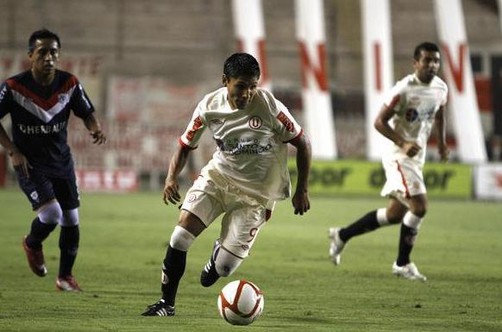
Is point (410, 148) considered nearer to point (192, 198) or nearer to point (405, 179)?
point (405, 179)

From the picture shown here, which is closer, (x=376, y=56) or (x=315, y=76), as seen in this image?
(x=376, y=56)

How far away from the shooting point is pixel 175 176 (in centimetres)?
862

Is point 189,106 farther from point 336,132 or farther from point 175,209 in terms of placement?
point 175,209

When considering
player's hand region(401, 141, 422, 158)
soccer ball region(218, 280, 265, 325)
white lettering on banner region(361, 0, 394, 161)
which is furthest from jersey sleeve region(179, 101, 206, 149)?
white lettering on banner region(361, 0, 394, 161)

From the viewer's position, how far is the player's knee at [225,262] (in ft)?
29.0

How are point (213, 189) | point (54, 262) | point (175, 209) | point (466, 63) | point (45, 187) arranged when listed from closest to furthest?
point (213, 189)
point (45, 187)
point (54, 262)
point (175, 209)
point (466, 63)

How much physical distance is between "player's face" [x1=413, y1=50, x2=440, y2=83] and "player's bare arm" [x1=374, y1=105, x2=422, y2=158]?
0.46 meters

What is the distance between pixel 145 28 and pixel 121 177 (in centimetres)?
889

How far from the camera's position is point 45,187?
10211 millimetres

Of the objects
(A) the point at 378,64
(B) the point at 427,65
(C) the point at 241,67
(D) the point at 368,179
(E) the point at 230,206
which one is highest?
(C) the point at 241,67

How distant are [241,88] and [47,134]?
8.55 ft

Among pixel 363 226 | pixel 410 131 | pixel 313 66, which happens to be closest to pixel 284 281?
pixel 363 226

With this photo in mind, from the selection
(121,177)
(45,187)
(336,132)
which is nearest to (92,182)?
(121,177)

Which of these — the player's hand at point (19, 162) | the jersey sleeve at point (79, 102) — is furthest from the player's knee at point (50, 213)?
the jersey sleeve at point (79, 102)
